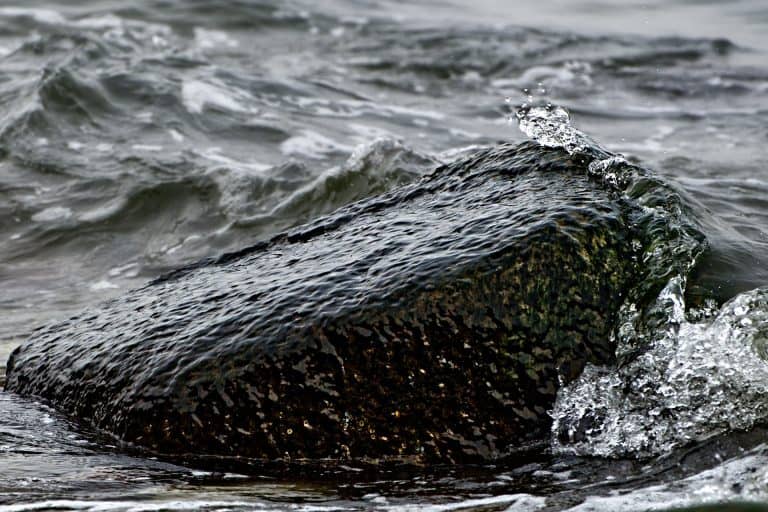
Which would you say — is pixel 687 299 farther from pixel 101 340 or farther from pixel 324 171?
pixel 324 171

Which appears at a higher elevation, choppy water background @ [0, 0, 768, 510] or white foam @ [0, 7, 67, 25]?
white foam @ [0, 7, 67, 25]

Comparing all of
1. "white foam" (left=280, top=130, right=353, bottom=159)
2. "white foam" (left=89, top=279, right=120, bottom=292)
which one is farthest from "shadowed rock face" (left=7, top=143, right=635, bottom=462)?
"white foam" (left=280, top=130, right=353, bottom=159)

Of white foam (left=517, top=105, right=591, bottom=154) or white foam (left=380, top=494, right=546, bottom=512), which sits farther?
white foam (left=517, top=105, right=591, bottom=154)

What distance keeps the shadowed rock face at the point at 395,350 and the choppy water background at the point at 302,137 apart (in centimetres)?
18

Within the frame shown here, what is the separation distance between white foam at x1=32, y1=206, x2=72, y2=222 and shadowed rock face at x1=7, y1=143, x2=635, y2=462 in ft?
12.0

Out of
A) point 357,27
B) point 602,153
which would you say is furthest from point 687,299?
point 357,27

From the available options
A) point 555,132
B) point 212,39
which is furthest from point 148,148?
point 555,132

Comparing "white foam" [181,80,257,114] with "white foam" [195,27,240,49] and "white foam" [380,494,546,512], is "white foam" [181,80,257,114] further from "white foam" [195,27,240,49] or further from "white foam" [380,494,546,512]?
"white foam" [380,494,546,512]

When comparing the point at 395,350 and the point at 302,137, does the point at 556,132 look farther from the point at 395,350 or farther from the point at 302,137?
the point at 302,137

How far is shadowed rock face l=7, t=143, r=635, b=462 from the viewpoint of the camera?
3.21 meters

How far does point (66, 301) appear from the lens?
18.4ft

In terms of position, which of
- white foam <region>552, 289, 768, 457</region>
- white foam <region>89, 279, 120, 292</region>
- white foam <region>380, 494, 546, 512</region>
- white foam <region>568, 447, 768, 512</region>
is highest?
white foam <region>89, 279, 120, 292</region>

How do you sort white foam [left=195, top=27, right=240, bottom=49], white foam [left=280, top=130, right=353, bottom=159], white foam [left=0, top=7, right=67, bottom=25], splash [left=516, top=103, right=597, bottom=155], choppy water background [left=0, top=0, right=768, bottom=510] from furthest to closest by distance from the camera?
white foam [left=0, top=7, right=67, bottom=25], white foam [left=195, top=27, right=240, bottom=49], white foam [left=280, top=130, right=353, bottom=159], splash [left=516, top=103, right=597, bottom=155], choppy water background [left=0, top=0, right=768, bottom=510]

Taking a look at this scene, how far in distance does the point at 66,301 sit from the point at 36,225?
1.48m
